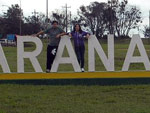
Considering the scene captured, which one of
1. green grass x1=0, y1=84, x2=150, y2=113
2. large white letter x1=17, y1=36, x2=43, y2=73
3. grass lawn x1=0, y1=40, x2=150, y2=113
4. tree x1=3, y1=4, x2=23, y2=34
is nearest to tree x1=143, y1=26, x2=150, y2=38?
tree x1=3, y1=4, x2=23, y2=34

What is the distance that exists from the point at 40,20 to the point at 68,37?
2486 inches

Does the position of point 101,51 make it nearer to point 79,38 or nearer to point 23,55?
point 79,38

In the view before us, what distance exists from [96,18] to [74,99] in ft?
215

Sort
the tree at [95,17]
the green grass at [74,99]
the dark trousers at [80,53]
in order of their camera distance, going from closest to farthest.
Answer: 1. the green grass at [74,99]
2. the dark trousers at [80,53]
3. the tree at [95,17]

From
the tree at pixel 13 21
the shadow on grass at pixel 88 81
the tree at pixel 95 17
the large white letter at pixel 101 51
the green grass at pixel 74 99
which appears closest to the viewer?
the green grass at pixel 74 99

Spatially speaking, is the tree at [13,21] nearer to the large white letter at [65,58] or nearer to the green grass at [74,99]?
the large white letter at [65,58]

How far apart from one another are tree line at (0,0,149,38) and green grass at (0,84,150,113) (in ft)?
182

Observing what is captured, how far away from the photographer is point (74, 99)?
8.48 m

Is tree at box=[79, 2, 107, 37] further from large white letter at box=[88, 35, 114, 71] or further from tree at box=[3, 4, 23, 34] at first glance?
large white letter at box=[88, 35, 114, 71]

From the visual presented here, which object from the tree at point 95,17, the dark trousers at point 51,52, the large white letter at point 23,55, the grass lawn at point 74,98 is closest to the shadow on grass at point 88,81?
the grass lawn at point 74,98

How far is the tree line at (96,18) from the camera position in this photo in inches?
2603

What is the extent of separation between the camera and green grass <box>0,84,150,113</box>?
748 cm

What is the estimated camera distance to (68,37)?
10727mm

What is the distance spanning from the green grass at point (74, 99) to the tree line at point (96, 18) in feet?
182
